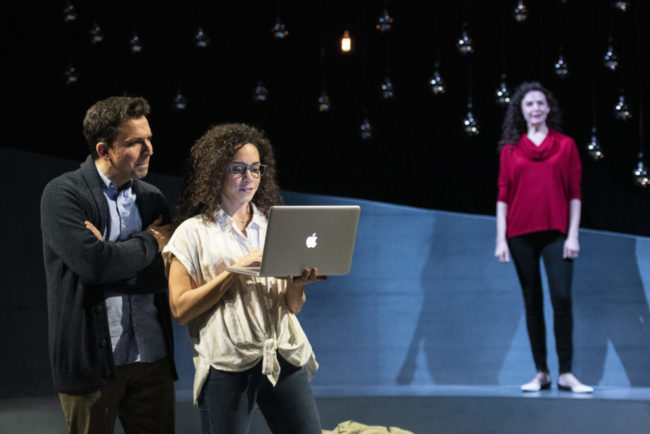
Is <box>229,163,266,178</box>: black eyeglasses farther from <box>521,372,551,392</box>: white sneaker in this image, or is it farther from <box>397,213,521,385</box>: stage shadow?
<box>397,213,521,385</box>: stage shadow

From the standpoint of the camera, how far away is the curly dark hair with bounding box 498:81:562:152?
4078mm

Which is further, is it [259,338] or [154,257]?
[154,257]

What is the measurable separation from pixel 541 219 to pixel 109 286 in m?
2.42

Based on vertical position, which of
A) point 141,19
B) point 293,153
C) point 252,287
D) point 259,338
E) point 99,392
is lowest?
point 99,392

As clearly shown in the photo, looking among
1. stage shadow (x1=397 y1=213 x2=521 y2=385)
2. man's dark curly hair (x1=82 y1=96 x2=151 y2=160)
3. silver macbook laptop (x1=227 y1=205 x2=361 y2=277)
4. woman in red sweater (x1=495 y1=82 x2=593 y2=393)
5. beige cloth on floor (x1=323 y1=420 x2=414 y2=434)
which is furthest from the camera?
stage shadow (x1=397 y1=213 x2=521 y2=385)

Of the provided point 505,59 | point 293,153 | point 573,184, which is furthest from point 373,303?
point 505,59

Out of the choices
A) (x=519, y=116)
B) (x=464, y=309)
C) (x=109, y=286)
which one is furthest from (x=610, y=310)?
(x=109, y=286)

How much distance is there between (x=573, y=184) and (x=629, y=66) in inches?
35.9

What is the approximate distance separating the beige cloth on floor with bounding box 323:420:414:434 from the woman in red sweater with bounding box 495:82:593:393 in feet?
2.61

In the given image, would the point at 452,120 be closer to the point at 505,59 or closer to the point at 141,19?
the point at 505,59

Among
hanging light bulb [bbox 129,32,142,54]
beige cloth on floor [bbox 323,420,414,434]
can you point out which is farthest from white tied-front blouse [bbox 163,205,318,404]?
Answer: hanging light bulb [bbox 129,32,142,54]

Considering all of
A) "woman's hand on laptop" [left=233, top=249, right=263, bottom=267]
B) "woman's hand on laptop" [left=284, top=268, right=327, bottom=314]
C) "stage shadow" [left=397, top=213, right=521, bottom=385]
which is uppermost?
"woman's hand on laptop" [left=233, top=249, right=263, bottom=267]

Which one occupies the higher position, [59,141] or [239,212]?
[59,141]

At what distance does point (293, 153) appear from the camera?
4.57 meters
